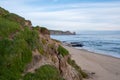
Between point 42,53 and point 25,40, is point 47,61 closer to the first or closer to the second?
point 42,53

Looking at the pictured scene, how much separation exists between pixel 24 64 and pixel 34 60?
0.72 metres

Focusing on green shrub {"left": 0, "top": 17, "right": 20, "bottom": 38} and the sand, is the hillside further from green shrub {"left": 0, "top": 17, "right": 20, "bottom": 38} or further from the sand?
the sand

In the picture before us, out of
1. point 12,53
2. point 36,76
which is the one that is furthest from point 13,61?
point 36,76

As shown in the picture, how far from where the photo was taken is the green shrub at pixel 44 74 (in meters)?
11.1

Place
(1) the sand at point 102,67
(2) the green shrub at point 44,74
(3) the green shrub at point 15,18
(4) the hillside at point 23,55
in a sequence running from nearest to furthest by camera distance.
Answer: (4) the hillside at point 23,55 → (2) the green shrub at point 44,74 → (3) the green shrub at point 15,18 → (1) the sand at point 102,67

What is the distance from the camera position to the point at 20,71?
11070 mm

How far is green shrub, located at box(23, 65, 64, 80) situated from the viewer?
1105cm

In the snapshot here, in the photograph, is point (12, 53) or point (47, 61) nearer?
point (12, 53)

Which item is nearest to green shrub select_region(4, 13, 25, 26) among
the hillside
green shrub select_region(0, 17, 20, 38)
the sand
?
the hillside

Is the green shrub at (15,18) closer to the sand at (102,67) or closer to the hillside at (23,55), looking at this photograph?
the hillside at (23,55)

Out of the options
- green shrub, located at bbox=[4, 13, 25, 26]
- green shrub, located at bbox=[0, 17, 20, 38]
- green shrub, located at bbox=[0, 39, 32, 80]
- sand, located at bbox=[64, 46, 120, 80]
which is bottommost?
sand, located at bbox=[64, 46, 120, 80]

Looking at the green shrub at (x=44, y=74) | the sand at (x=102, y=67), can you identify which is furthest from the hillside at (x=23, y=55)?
the sand at (x=102, y=67)

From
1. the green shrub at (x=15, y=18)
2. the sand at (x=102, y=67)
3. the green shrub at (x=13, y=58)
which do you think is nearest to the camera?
the green shrub at (x=13, y=58)

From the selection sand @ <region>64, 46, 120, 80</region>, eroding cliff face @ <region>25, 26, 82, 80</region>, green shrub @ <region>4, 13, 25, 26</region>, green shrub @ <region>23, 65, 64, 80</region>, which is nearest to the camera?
green shrub @ <region>23, 65, 64, 80</region>
